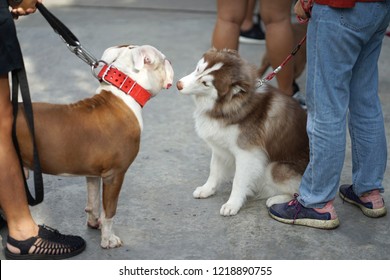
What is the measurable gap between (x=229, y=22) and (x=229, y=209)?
58.9 inches

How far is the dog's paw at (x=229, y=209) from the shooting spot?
12.6ft

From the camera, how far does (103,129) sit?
3.20 m

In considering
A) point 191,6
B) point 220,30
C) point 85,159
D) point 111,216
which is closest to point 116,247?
point 111,216

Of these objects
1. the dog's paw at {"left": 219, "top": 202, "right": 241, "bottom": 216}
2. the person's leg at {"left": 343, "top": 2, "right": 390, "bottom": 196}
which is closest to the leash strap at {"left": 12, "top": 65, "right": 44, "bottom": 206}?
the dog's paw at {"left": 219, "top": 202, "right": 241, "bottom": 216}

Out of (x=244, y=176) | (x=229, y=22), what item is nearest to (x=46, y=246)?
(x=244, y=176)

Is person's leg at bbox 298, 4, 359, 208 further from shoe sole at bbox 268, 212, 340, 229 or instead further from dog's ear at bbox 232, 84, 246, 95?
dog's ear at bbox 232, 84, 246, 95

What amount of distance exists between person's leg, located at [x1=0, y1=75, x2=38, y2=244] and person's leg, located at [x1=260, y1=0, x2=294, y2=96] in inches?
90.9

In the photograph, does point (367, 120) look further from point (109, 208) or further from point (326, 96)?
point (109, 208)

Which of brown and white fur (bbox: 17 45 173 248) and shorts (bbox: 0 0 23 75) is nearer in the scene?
shorts (bbox: 0 0 23 75)

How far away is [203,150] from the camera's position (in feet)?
15.5

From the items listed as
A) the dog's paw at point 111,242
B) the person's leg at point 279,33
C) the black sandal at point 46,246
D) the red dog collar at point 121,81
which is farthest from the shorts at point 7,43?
the person's leg at point 279,33

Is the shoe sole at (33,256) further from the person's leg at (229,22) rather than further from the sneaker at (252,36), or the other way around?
the sneaker at (252,36)

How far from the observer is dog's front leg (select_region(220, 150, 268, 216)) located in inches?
151

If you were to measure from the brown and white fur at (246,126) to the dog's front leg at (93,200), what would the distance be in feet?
2.30
